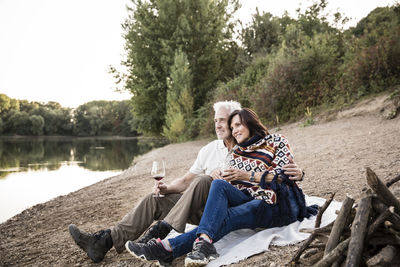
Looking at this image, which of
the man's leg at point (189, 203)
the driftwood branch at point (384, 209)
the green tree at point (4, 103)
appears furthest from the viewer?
the green tree at point (4, 103)

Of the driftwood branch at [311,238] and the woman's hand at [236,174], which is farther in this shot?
the woman's hand at [236,174]

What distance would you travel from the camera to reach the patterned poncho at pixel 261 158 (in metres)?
3.10

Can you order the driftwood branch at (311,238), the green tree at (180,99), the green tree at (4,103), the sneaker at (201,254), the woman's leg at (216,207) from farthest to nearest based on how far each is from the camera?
1. the green tree at (4,103)
2. the green tree at (180,99)
3. the woman's leg at (216,207)
4. the sneaker at (201,254)
5. the driftwood branch at (311,238)

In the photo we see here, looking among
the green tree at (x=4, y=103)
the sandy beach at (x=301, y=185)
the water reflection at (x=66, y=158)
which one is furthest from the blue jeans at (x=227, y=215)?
the green tree at (x=4, y=103)

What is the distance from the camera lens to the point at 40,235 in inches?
199

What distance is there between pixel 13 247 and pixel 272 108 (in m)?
11.8

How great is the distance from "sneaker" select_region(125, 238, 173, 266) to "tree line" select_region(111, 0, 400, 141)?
1171 centimetres

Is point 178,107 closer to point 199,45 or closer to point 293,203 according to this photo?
point 199,45

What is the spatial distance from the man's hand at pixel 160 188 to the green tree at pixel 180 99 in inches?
655

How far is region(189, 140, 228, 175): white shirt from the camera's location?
3.77 metres

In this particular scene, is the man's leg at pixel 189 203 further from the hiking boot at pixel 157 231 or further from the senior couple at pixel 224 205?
the hiking boot at pixel 157 231

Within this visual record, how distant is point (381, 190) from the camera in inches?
72.5

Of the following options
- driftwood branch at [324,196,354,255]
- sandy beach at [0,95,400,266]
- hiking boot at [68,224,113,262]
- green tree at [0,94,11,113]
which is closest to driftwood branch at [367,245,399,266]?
driftwood branch at [324,196,354,255]

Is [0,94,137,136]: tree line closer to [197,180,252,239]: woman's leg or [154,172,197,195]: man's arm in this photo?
[154,172,197,195]: man's arm
